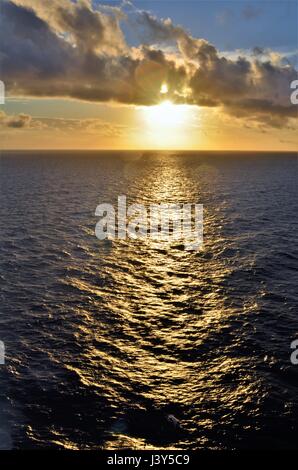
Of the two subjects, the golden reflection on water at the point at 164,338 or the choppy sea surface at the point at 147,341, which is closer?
the choppy sea surface at the point at 147,341

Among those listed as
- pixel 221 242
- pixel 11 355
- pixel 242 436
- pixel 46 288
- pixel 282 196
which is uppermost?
pixel 282 196

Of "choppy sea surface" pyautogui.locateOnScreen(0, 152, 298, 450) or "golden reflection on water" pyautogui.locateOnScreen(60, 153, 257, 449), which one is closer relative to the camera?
"choppy sea surface" pyautogui.locateOnScreen(0, 152, 298, 450)

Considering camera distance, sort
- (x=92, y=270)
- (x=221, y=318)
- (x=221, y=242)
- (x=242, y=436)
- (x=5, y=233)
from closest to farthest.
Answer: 1. (x=242, y=436)
2. (x=221, y=318)
3. (x=92, y=270)
4. (x=221, y=242)
5. (x=5, y=233)

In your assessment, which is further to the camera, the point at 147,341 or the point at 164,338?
the point at 164,338

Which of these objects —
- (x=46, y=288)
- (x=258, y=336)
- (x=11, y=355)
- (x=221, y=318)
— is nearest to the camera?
(x=11, y=355)

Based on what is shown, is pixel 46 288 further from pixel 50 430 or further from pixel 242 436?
pixel 242 436

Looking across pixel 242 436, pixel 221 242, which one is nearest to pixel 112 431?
pixel 242 436

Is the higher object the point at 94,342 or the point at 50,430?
the point at 94,342

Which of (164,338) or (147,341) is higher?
(164,338)
